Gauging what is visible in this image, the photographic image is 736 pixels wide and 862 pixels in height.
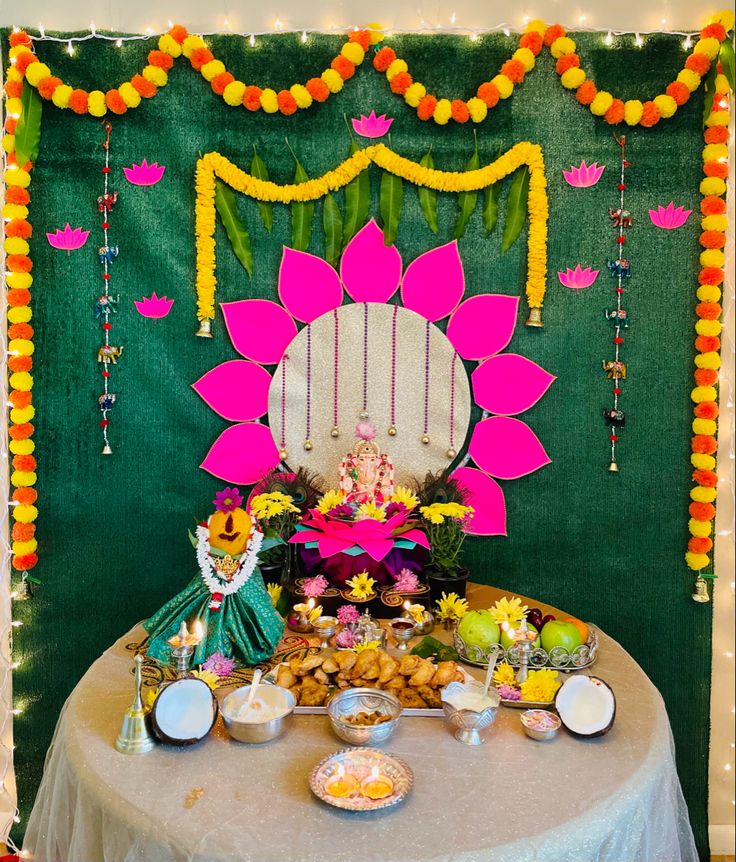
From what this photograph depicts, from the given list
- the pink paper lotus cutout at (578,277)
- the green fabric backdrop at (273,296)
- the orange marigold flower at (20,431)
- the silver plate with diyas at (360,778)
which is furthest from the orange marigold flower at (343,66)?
A: the silver plate with diyas at (360,778)

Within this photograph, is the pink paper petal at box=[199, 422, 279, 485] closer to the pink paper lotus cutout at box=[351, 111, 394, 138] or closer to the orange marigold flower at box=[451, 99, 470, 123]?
the pink paper lotus cutout at box=[351, 111, 394, 138]

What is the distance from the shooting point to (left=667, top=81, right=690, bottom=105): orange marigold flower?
8.36ft

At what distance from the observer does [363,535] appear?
2277 mm

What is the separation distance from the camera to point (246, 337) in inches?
108

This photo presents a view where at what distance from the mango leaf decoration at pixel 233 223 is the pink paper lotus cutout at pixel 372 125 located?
0.53 meters

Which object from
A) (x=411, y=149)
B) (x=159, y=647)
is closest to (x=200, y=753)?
(x=159, y=647)

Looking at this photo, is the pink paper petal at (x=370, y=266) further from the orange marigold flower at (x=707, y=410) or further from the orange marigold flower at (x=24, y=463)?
the orange marigold flower at (x=24, y=463)

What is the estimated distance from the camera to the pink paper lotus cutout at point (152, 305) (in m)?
2.72

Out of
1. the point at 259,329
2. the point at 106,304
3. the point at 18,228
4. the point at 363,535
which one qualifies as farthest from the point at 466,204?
the point at 18,228

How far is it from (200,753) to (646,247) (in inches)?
90.2

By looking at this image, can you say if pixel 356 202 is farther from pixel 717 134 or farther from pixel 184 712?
pixel 184 712

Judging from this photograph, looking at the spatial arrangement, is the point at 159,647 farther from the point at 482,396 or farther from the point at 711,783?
the point at 711,783

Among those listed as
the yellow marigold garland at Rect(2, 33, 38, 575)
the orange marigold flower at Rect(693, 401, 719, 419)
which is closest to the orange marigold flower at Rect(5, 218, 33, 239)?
the yellow marigold garland at Rect(2, 33, 38, 575)

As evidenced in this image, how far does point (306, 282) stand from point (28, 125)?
1.15m
